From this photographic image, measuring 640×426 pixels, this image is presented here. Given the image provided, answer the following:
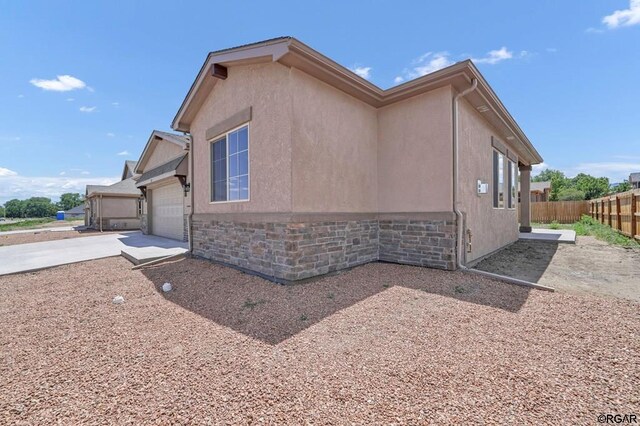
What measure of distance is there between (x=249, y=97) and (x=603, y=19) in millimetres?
9662

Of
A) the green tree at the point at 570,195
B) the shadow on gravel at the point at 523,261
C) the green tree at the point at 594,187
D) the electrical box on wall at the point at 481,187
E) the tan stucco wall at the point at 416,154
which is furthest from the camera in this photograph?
the green tree at the point at 594,187

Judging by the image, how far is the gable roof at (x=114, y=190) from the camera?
20.9m

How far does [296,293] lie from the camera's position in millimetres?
5047

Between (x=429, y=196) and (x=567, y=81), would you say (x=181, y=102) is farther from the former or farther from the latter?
(x=567, y=81)

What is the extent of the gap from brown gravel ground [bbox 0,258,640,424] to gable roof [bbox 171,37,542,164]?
4331 millimetres

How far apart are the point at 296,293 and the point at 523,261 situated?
6.85 m

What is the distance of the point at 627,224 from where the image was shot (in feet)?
38.0

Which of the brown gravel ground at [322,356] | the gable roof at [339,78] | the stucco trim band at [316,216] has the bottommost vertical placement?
the brown gravel ground at [322,356]

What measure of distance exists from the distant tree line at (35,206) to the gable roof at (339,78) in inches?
4093

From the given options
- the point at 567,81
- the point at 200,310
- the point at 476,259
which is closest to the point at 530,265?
the point at 476,259

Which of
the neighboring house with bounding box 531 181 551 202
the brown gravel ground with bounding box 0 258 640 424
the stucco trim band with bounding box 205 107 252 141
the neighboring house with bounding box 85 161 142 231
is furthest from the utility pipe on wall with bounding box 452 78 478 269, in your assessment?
the neighboring house with bounding box 531 181 551 202

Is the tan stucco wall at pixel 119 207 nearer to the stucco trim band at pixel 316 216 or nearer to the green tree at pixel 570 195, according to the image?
the stucco trim band at pixel 316 216

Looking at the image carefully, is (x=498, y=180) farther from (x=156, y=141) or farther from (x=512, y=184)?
(x=156, y=141)

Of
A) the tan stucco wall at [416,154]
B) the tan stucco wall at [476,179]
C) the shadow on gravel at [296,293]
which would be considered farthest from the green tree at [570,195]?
the shadow on gravel at [296,293]
